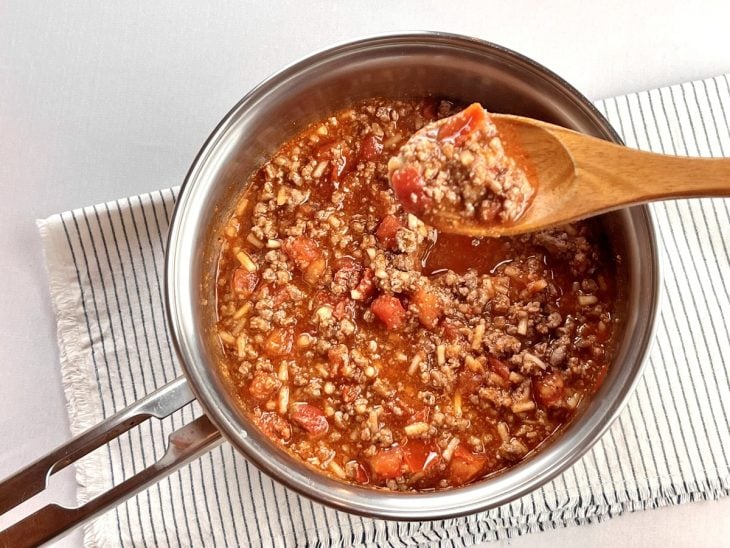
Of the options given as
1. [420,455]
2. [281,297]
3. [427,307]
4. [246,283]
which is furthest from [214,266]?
[420,455]

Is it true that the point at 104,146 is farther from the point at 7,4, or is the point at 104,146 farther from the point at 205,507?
the point at 205,507

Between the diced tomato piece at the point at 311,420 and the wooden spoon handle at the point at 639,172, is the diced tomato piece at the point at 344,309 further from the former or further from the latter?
the wooden spoon handle at the point at 639,172

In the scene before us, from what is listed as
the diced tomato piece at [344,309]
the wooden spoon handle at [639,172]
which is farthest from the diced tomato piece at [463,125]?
the diced tomato piece at [344,309]

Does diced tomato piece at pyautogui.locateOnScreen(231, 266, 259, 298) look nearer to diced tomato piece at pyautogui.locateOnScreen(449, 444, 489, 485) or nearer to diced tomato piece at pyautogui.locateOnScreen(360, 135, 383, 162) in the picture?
diced tomato piece at pyautogui.locateOnScreen(360, 135, 383, 162)

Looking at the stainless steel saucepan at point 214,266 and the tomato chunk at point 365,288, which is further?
the tomato chunk at point 365,288

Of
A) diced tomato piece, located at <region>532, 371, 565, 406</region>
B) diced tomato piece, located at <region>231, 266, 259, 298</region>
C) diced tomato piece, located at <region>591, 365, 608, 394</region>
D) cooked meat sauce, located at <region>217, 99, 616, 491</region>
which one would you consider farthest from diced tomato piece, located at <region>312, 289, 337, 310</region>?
diced tomato piece, located at <region>591, 365, 608, 394</region>
